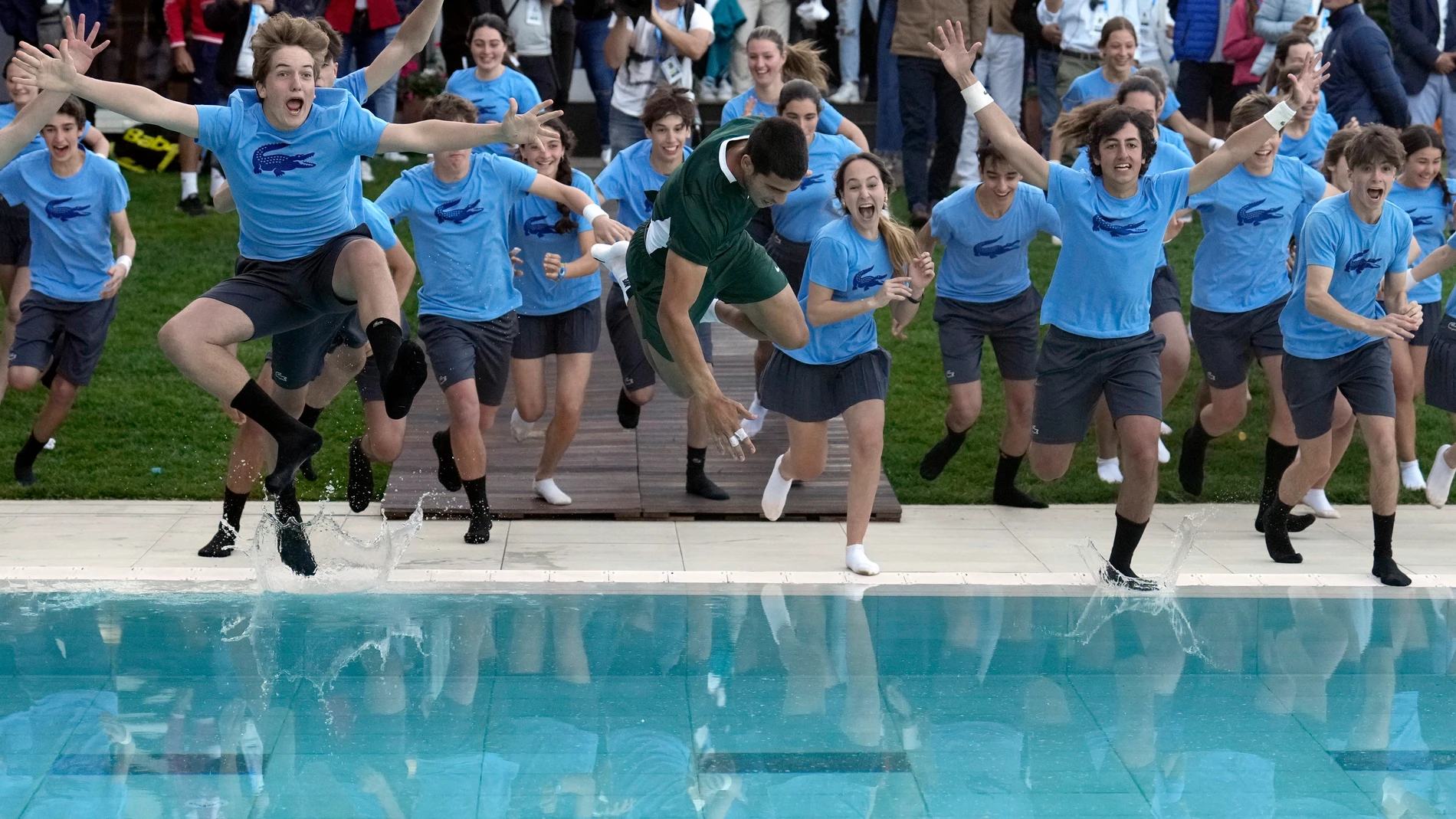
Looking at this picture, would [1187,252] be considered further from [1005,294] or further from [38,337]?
[38,337]

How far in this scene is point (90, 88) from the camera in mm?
5867

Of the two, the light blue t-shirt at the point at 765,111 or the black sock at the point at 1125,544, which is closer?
the black sock at the point at 1125,544

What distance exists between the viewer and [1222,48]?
41.2 feet

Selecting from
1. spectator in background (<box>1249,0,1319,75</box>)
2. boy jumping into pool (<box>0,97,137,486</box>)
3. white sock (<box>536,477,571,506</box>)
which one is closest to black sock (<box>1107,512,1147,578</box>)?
white sock (<box>536,477,571,506</box>)

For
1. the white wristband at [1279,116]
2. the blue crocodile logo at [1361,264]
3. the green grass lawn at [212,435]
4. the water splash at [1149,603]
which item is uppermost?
the white wristband at [1279,116]

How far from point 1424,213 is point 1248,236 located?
1.00 meters

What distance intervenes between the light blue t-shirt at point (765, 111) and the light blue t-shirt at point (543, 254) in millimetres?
1180

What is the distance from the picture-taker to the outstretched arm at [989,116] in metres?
6.69

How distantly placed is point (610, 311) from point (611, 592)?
7.72 ft

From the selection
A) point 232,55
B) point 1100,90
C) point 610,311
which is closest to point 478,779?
point 610,311

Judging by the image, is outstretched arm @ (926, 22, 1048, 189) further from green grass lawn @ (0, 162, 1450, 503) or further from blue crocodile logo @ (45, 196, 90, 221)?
Answer: blue crocodile logo @ (45, 196, 90, 221)

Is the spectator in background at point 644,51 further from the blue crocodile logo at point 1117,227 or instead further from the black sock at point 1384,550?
the black sock at point 1384,550

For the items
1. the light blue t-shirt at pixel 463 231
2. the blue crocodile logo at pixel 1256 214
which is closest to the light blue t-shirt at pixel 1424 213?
the blue crocodile logo at pixel 1256 214

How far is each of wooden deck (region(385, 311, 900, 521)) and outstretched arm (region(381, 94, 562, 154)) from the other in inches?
103
